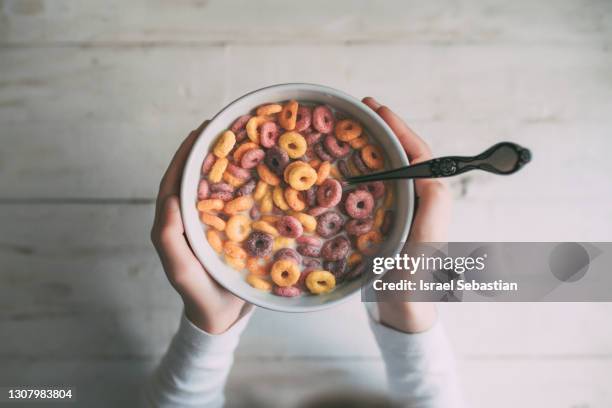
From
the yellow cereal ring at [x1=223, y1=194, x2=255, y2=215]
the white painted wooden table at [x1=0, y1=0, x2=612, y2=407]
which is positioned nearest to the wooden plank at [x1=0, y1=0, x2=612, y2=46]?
the white painted wooden table at [x1=0, y1=0, x2=612, y2=407]

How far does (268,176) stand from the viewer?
1.99 feet

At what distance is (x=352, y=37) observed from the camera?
0.86 metres

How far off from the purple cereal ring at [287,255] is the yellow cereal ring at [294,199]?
0.17 feet

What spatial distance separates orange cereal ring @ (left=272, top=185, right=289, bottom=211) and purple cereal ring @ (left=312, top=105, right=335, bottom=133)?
86mm

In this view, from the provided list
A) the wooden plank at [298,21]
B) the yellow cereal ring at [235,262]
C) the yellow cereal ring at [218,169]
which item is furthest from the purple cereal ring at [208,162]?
the wooden plank at [298,21]

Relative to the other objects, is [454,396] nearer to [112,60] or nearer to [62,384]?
[62,384]

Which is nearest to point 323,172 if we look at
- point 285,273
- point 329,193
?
point 329,193

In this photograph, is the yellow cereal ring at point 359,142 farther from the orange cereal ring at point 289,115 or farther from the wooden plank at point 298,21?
the wooden plank at point 298,21

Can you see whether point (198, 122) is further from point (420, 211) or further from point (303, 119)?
point (420, 211)

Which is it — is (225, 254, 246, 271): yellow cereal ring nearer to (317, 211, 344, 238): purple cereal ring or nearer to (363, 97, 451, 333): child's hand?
(317, 211, 344, 238): purple cereal ring

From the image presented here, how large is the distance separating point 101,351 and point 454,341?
591 millimetres

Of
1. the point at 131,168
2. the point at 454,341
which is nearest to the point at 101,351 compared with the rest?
the point at 131,168

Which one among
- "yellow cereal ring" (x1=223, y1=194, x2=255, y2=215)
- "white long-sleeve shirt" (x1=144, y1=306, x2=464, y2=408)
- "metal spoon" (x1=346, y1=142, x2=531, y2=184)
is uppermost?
"metal spoon" (x1=346, y1=142, x2=531, y2=184)

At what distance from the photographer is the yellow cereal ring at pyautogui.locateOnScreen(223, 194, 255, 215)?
0.60 metres
